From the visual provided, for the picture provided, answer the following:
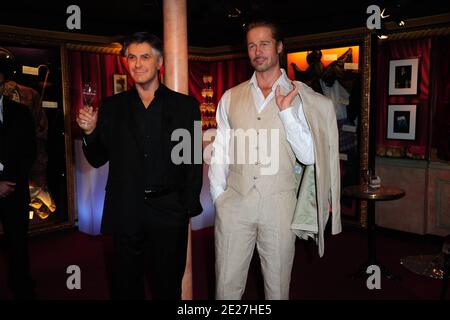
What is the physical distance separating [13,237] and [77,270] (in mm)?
1068

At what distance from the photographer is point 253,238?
7.67ft

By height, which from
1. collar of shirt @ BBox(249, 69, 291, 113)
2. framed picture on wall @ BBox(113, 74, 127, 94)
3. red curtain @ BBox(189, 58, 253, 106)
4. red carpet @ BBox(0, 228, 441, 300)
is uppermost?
red curtain @ BBox(189, 58, 253, 106)

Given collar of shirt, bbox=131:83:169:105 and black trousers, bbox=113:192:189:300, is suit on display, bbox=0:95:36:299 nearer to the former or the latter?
black trousers, bbox=113:192:189:300

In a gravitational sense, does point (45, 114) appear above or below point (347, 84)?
below

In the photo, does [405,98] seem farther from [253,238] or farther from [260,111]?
[253,238]

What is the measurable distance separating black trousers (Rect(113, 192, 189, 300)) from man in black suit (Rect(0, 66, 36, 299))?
49.6 inches

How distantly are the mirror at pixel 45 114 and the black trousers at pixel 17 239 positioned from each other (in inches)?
86.5

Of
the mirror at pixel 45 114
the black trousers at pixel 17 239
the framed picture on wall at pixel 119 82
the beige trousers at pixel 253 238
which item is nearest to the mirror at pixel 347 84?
the framed picture on wall at pixel 119 82

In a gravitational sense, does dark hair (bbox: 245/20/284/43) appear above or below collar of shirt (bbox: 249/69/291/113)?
above

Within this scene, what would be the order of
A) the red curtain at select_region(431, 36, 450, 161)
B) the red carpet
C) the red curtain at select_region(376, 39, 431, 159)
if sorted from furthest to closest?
1. the red curtain at select_region(376, 39, 431, 159)
2. the red curtain at select_region(431, 36, 450, 161)
3. the red carpet

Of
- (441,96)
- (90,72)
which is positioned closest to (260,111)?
(441,96)

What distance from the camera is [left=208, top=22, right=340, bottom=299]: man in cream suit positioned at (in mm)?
2199

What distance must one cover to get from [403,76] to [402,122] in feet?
1.81

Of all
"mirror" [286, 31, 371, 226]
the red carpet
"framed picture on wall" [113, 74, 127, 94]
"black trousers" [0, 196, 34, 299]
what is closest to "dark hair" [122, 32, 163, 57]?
"black trousers" [0, 196, 34, 299]
